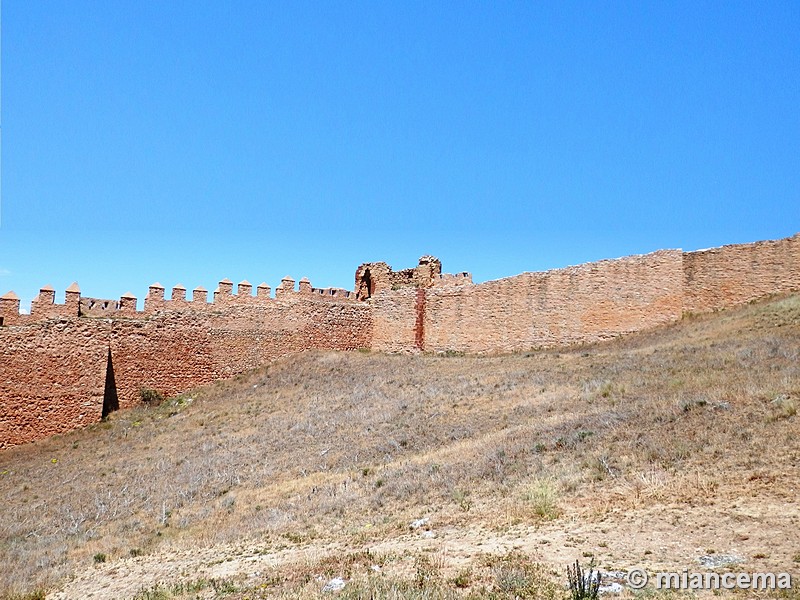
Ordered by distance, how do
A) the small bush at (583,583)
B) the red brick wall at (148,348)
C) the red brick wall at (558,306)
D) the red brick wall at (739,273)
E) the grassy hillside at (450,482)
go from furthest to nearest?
the red brick wall at (558,306) → the red brick wall at (739,273) → the red brick wall at (148,348) → the grassy hillside at (450,482) → the small bush at (583,583)

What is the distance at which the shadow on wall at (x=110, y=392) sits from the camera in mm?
18875

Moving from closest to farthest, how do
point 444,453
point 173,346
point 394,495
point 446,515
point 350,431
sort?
point 446,515 < point 394,495 < point 444,453 < point 350,431 < point 173,346

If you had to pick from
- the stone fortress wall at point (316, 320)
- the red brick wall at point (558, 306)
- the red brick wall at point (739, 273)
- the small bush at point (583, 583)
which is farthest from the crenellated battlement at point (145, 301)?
the small bush at point (583, 583)

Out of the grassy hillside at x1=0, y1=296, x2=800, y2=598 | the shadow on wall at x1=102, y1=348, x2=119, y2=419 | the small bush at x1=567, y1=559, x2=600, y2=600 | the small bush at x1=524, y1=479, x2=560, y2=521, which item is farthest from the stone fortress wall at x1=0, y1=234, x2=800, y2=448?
the small bush at x1=567, y1=559, x2=600, y2=600

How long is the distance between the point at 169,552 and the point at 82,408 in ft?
36.9

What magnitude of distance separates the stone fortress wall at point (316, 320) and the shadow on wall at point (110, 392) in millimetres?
28

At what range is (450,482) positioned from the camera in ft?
29.8

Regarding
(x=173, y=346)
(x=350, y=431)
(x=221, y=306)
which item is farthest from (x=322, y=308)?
(x=350, y=431)

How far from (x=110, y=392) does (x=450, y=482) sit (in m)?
13.3

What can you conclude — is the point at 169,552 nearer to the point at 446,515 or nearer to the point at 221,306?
the point at 446,515

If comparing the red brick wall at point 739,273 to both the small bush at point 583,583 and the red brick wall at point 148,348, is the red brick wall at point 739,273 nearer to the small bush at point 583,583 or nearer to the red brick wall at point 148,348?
the red brick wall at point 148,348

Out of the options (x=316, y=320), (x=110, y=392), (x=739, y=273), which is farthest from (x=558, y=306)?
(x=110, y=392)

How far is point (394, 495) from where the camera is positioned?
911 cm

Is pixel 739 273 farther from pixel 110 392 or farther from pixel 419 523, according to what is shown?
pixel 110 392
